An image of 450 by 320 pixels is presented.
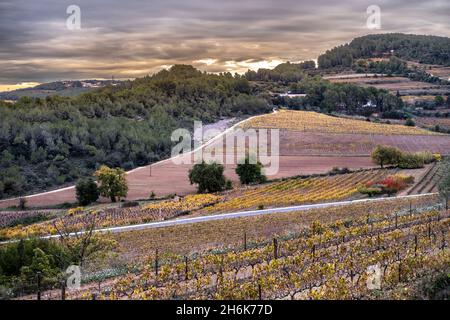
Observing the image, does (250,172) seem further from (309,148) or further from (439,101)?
(439,101)

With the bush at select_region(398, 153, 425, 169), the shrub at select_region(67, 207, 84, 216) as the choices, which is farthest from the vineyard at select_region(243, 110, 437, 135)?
the shrub at select_region(67, 207, 84, 216)

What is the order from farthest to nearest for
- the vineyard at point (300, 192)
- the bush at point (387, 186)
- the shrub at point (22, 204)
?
the shrub at point (22, 204) < the bush at point (387, 186) < the vineyard at point (300, 192)

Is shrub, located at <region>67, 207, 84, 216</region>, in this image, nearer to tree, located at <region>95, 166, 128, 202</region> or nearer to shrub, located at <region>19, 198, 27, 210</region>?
tree, located at <region>95, 166, 128, 202</region>

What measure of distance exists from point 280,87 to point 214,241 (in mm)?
123987

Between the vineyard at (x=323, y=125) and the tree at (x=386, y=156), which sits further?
the vineyard at (x=323, y=125)

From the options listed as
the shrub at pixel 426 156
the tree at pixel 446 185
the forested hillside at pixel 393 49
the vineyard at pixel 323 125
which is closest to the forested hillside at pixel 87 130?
the vineyard at pixel 323 125

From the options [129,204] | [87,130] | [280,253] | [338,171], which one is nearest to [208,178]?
[129,204]

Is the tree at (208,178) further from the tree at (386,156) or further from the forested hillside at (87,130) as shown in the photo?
the tree at (386,156)

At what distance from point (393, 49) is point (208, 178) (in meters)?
145

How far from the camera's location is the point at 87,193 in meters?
46.2

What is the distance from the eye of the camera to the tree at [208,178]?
48.9 metres

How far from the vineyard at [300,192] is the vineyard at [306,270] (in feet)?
52.7

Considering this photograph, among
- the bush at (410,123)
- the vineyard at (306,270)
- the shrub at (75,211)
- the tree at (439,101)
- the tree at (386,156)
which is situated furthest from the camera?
the tree at (439,101)

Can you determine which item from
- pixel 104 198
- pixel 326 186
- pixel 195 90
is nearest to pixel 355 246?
pixel 326 186
